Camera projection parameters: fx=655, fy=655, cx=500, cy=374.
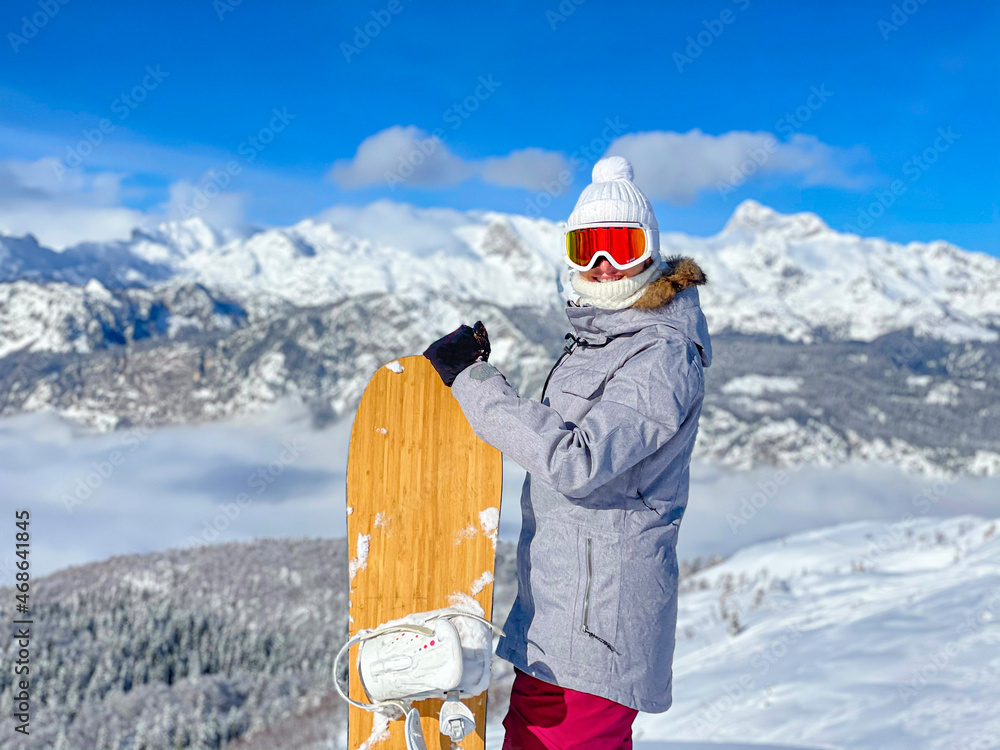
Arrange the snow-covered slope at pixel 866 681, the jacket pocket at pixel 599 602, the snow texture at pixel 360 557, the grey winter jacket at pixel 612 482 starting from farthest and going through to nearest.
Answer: the snow-covered slope at pixel 866 681
the snow texture at pixel 360 557
the jacket pocket at pixel 599 602
the grey winter jacket at pixel 612 482

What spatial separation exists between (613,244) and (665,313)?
336 millimetres

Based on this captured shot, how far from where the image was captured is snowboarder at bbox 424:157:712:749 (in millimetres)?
1789

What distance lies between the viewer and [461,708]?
213 centimetres

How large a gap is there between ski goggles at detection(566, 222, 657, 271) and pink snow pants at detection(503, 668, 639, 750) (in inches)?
53.2

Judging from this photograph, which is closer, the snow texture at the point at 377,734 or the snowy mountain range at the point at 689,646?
the snow texture at the point at 377,734

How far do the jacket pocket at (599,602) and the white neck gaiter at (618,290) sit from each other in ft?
2.36

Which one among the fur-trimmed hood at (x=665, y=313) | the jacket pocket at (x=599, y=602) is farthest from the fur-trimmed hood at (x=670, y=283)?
the jacket pocket at (x=599, y=602)

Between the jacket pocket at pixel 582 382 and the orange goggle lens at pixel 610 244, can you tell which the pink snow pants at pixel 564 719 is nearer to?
the jacket pocket at pixel 582 382

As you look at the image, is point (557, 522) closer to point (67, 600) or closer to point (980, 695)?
point (980, 695)

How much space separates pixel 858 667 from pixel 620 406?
496 inches

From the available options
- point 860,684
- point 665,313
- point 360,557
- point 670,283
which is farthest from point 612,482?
point 860,684

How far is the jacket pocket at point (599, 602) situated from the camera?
189cm

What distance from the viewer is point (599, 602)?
1897 mm

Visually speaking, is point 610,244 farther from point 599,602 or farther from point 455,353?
point 599,602
